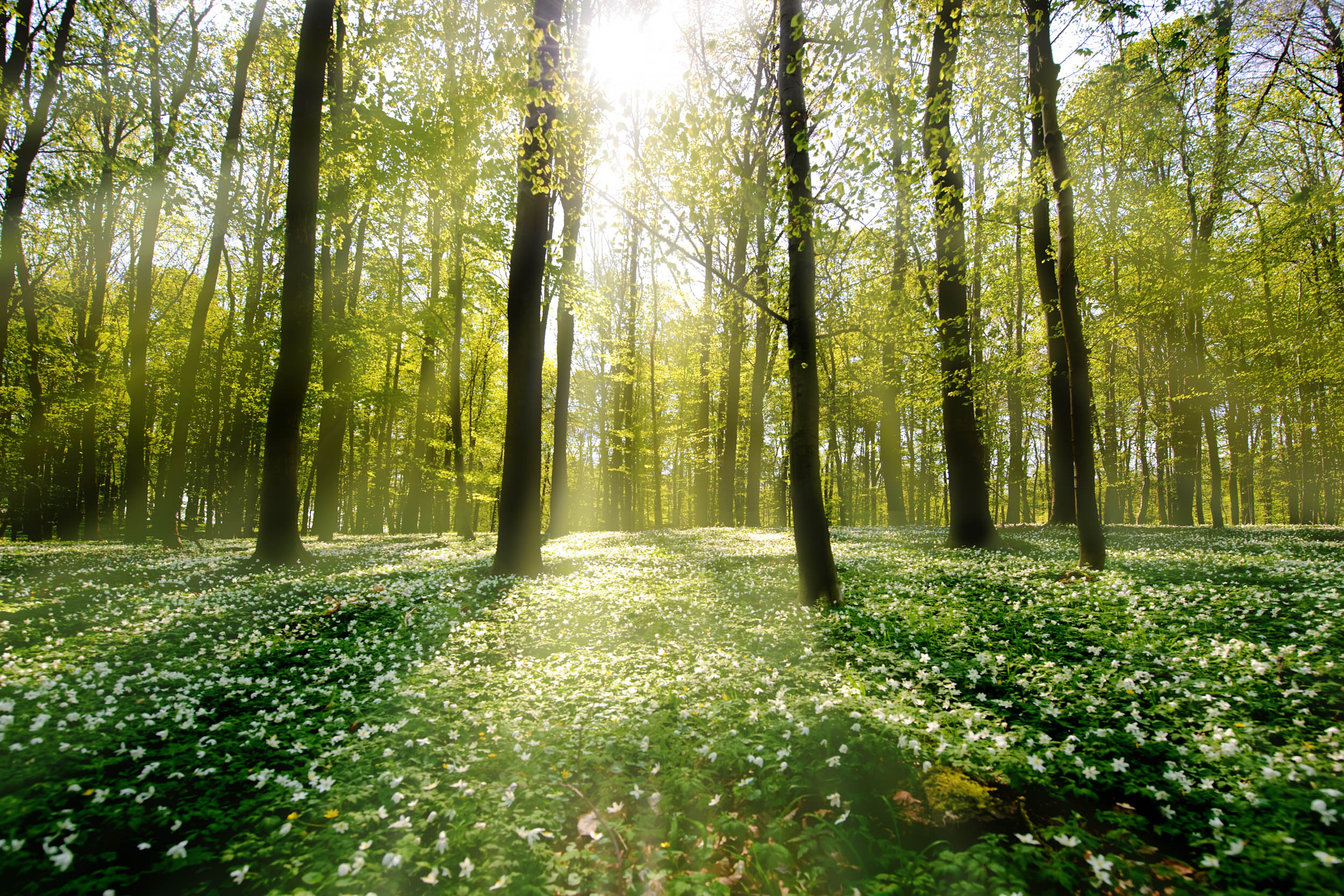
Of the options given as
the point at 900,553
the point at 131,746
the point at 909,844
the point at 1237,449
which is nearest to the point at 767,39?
the point at 900,553

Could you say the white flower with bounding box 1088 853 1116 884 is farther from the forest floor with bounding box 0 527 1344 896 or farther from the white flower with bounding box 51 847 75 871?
the white flower with bounding box 51 847 75 871

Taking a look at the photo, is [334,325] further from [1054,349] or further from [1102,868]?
[1054,349]

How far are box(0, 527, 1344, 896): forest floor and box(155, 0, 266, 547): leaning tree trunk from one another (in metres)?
11.1

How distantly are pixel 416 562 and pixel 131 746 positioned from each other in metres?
10.6

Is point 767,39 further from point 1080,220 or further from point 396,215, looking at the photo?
point 396,215

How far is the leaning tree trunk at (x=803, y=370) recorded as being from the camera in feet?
29.2

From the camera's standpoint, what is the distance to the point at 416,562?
14.8m

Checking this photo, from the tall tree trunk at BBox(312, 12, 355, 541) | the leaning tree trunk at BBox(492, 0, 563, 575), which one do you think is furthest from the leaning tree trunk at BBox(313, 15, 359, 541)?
the leaning tree trunk at BBox(492, 0, 563, 575)

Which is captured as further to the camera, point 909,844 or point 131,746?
point 131,746

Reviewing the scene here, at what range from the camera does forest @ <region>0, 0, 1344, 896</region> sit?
3645mm

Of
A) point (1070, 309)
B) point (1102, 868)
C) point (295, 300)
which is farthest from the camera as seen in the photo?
point (295, 300)

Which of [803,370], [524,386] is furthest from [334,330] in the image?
[803,370]

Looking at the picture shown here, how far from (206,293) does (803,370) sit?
2093 centimetres

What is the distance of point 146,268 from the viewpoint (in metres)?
19.2
